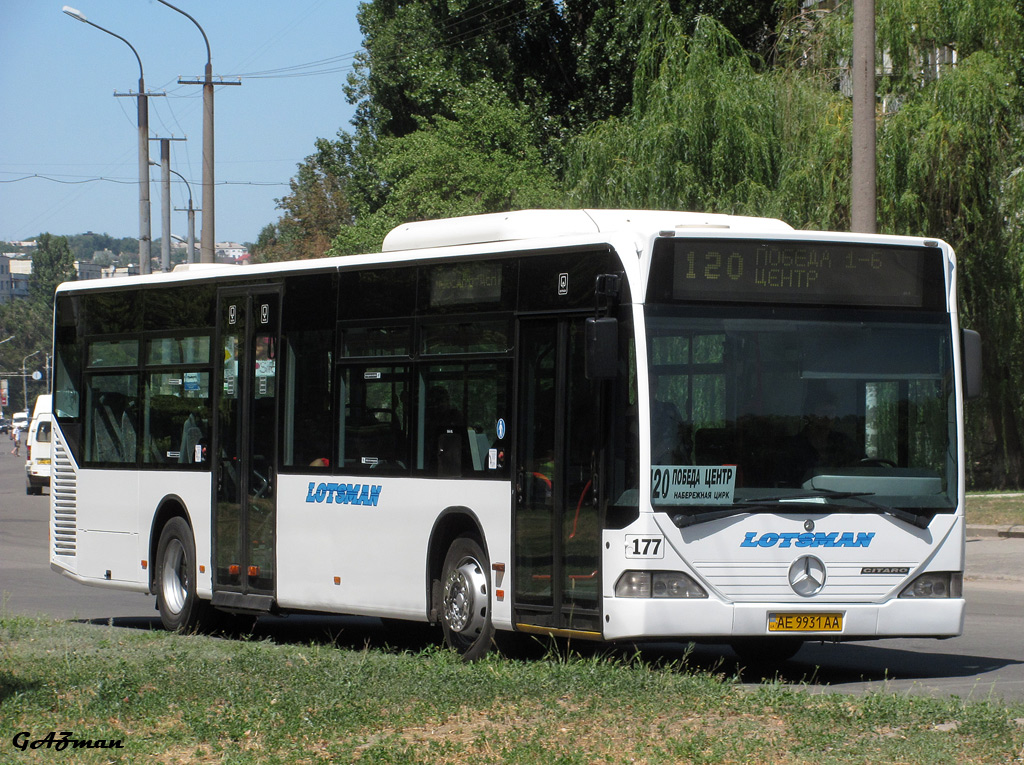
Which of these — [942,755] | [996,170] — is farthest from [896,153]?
[942,755]

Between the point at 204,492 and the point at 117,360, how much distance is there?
2.14 meters

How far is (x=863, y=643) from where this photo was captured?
533 inches

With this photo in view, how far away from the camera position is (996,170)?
25.8 meters

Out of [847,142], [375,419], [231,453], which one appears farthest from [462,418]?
[847,142]

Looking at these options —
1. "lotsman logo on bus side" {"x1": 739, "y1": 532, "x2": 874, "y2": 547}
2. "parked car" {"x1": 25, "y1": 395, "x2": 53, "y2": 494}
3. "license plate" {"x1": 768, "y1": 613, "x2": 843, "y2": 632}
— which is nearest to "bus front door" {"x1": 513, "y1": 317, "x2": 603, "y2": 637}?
"lotsman logo on bus side" {"x1": 739, "y1": 532, "x2": 874, "y2": 547}

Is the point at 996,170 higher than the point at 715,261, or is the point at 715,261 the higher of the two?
the point at 996,170

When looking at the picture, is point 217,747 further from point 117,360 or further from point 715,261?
point 117,360

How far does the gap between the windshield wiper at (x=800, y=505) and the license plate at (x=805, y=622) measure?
676 millimetres

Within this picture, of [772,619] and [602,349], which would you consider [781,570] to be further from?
[602,349]

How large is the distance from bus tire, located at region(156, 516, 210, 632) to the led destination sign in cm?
607

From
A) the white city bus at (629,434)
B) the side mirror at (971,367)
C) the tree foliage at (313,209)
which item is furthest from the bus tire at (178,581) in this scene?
the tree foliage at (313,209)

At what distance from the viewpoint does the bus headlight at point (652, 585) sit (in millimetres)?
9805

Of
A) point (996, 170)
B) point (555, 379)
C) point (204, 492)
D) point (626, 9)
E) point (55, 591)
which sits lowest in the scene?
point (55, 591)

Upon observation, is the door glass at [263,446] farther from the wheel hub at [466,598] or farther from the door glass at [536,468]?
the door glass at [536,468]
